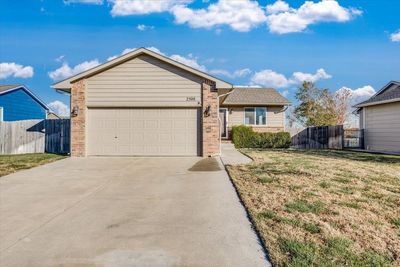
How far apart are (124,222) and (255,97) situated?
2155 cm

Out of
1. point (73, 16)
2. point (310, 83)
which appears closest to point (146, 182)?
point (73, 16)

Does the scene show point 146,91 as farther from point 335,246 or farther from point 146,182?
point 335,246

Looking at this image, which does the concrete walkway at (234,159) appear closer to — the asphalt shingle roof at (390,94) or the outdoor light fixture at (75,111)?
the outdoor light fixture at (75,111)

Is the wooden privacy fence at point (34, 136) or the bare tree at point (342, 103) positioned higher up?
the bare tree at point (342, 103)

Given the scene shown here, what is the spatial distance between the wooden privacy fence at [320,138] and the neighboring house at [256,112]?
1.44m

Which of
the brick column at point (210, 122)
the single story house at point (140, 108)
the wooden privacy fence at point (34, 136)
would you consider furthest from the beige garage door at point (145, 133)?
the wooden privacy fence at point (34, 136)

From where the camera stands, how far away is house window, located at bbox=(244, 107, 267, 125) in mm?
25453

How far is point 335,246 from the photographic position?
13.6 ft

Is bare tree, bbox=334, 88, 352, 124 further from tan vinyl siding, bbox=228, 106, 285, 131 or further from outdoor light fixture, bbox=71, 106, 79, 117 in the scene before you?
outdoor light fixture, bbox=71, 106, 79, 117

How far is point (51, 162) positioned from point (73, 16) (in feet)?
24.5

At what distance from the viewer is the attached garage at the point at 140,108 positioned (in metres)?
14.9

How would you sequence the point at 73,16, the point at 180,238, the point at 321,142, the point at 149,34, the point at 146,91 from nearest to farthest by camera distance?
1. the point at 180,238
2. the point at 146,91
3. the point at 73,16
4. the point at 149,34
5. the point at 321,142

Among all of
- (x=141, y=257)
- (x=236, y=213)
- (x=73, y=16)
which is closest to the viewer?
(x=141, y=257)

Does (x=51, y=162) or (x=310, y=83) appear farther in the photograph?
(x=310, y=83)
